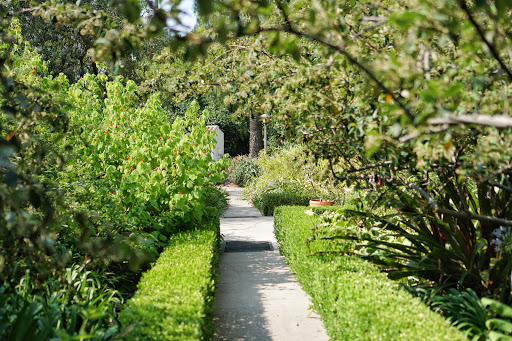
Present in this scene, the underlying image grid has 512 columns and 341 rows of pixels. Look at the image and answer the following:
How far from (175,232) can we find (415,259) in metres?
3.31

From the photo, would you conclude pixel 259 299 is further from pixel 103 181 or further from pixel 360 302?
pixel 103 181

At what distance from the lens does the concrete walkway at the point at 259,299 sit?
4.31 metres

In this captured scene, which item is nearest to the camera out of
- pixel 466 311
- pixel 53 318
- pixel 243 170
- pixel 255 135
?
pixel 53 318

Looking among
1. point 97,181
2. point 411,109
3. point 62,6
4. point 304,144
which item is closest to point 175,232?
point 97,181

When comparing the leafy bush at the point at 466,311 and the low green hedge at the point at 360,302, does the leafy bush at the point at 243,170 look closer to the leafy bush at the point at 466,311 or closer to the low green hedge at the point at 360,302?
the low green hedge at the point at 360,302

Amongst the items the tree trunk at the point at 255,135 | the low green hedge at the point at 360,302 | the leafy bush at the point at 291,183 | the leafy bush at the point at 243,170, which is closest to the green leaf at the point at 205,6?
the low green hedge at the point at 360,302

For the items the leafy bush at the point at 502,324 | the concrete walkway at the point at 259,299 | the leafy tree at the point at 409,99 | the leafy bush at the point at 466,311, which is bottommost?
the concrete walkway at the point at 259,299

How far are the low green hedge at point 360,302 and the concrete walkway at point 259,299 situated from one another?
26 cm

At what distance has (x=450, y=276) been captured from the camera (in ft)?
13.5

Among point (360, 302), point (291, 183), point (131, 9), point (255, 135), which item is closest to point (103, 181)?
point (360, 302)

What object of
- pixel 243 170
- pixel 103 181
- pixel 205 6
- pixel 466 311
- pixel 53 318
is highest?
pixel 205 6

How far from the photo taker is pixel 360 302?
3326 millimetres

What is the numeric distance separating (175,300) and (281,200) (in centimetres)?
855

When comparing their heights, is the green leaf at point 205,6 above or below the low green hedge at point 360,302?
above
